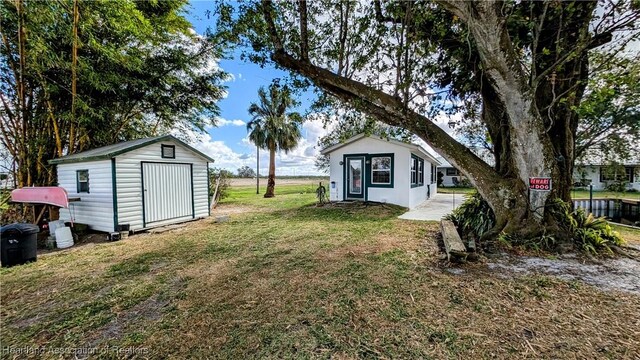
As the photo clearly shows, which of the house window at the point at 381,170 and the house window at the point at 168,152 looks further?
the house window at the point at 381,170

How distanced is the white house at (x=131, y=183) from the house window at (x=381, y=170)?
6970 mm

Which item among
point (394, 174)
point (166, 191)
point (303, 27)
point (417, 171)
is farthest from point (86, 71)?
point (417, 171)

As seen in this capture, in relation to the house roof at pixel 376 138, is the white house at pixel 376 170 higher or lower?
lower

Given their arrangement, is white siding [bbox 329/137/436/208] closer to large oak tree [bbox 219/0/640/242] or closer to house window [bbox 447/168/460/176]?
large oak tree [bbox 219/0/640/242]

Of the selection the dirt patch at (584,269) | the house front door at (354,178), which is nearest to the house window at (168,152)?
the house front door at (354,178)

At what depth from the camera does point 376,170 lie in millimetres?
10883

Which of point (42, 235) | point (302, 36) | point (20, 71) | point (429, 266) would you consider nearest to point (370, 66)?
point (302, 36)

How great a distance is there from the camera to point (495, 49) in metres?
4.16

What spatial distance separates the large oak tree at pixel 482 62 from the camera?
4270 mm

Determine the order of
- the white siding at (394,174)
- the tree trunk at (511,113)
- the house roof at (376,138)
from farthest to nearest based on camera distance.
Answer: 1. the white siding at (394,174)
2. the house roof at (376,138)
3. the tree trunk at (511,113)

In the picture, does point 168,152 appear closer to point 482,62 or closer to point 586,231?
point 482,62

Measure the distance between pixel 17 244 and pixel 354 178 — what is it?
9871 millimetres

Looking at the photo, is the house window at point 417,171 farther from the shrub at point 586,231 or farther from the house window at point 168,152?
the house window at point 168,152

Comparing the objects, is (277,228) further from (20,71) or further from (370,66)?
(20,71)
